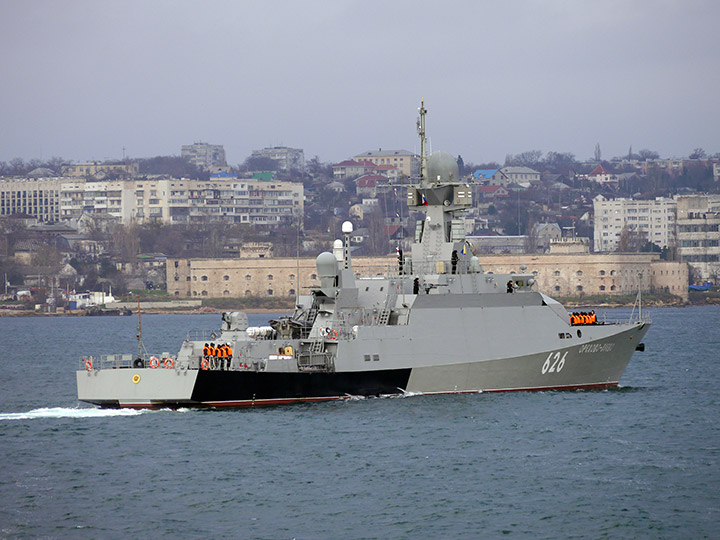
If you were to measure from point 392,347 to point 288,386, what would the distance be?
2822mm

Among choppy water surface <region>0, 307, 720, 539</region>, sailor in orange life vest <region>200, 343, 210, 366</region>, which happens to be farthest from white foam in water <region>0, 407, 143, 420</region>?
sailor in orange life vest <region>200, 343, 210, 366</region>

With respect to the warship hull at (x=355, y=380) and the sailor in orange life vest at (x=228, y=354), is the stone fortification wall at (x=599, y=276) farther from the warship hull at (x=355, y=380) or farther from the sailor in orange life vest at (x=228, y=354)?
the sailor in orange life vest at (x=228, y=354)

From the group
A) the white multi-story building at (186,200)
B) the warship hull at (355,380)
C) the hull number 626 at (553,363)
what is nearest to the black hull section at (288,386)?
the warship hull at (355,380)

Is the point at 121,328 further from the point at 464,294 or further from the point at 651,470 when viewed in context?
the point at 651,470

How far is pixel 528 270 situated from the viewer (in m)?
109

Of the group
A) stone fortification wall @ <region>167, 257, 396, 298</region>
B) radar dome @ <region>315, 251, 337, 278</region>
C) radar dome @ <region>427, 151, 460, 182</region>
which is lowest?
stone fortification wall @ <region>167, 257, 396, 298</region>

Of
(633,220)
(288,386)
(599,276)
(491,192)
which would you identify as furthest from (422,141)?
(491,192)

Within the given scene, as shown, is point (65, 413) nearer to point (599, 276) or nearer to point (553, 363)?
point (553, 363)

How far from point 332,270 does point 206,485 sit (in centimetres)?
996

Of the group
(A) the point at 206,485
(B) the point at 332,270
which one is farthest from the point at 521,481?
(B) the point at 332,270

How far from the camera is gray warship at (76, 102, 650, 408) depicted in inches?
1206

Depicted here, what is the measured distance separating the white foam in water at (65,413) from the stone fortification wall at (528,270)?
74379mm

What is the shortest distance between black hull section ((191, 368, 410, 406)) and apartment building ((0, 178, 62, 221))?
145 metres

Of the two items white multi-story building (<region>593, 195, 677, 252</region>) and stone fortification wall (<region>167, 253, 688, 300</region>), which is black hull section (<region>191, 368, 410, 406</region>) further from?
white multi-story building (<region>593, 195, 677, 252</region>)
